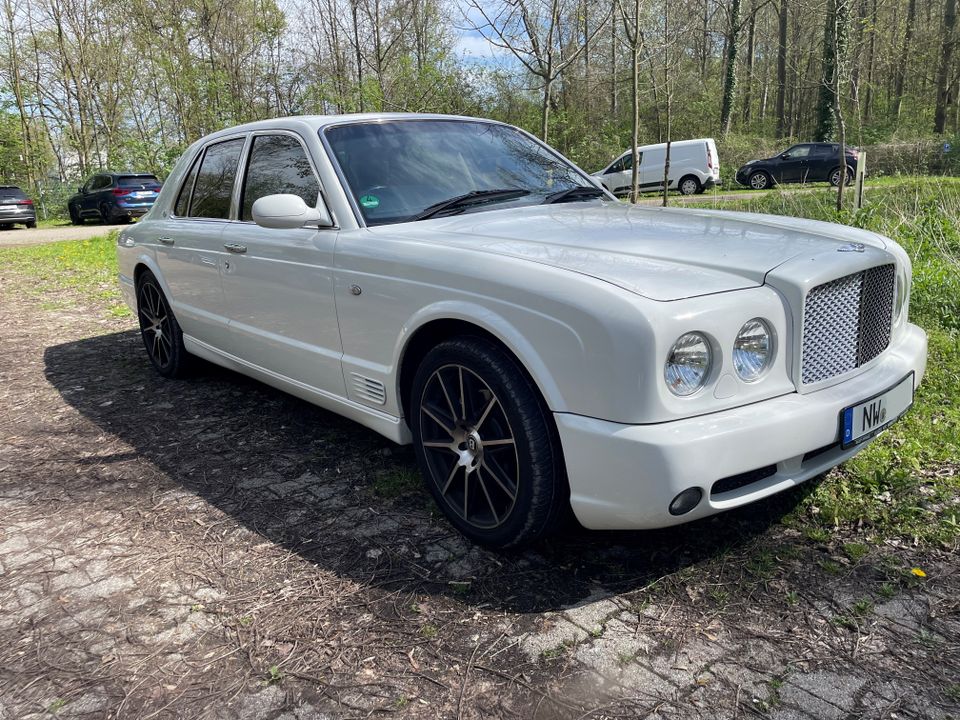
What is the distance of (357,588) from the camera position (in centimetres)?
279

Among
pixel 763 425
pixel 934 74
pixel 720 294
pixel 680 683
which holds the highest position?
pixel 934 74

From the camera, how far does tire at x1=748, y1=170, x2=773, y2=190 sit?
26109 millimetres

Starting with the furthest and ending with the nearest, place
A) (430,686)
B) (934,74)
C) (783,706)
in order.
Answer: (934,74)
(430,686)
(783,706)

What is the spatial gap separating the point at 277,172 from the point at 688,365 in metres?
2.62

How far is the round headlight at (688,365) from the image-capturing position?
2.36 metres

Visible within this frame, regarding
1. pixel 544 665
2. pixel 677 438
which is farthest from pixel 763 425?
pixel 544 665

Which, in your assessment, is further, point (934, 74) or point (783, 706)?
point (934, 74)

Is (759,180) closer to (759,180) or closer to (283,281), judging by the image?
(759,180)

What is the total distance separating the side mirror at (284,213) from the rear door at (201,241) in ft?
3.27

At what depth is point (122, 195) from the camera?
23.7m

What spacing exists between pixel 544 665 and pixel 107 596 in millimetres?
1621

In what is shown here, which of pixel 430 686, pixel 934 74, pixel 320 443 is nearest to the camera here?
pixel 430 686

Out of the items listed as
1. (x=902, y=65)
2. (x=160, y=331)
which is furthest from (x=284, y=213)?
(x=902, y=65)

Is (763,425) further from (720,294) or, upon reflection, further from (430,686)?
(430,686)
